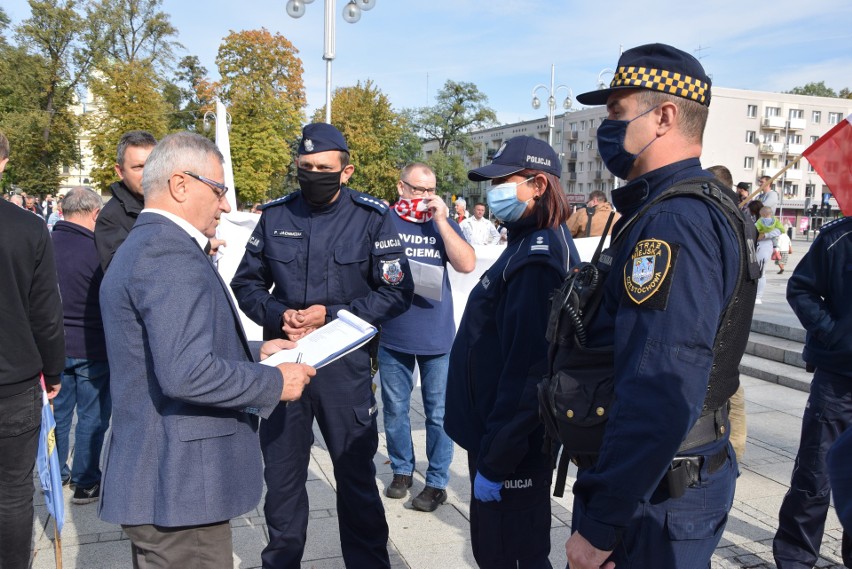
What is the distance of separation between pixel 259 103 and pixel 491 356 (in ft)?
128

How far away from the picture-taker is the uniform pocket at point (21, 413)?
2.99 metres

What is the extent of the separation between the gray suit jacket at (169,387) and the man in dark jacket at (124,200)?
7.37ft

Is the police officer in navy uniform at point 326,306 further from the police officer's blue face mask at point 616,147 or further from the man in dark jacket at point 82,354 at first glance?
the police officer's blue face mask at point 616,147

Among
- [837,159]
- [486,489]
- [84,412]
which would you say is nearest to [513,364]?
[486,489]

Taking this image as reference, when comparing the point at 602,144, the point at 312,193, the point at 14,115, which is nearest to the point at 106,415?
the point at 312,193

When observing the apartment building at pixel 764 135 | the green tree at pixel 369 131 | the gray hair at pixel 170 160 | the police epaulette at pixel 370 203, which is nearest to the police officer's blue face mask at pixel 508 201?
the police epaulette at pixel 370 203

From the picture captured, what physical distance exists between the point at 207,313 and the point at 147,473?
58cm

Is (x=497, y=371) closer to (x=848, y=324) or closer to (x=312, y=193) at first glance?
(x=312, y=193)

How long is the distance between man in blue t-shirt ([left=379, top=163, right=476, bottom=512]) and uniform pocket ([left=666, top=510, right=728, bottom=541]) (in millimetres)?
2795

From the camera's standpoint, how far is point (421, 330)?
481 centimetres

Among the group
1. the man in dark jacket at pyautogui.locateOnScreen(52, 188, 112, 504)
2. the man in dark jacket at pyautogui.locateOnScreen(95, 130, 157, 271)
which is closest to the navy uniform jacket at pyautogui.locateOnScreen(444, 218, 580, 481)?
the man in dark jacket at pyautogui.locateOnScreen(95, 130, 157, 271)

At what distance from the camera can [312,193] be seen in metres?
3.62

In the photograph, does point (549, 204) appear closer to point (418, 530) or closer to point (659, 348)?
point (659, 348)

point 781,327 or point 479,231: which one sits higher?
point 479,231
